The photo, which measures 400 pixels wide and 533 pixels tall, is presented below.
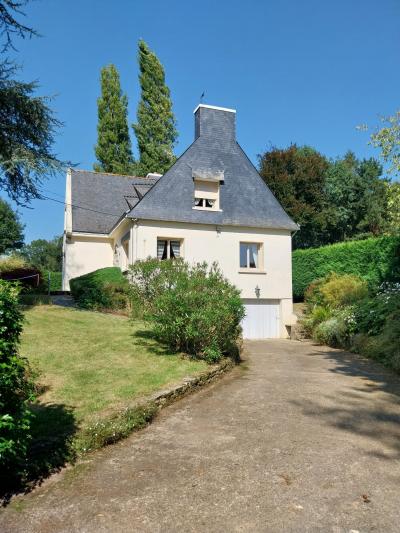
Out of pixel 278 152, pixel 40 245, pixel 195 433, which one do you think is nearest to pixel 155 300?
pixel 195 433

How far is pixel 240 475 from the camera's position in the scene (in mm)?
4246

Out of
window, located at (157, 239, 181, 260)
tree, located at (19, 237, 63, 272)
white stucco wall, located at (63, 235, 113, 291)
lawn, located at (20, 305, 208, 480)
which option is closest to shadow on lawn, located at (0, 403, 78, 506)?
lawn, located at (20, 305, 208, 480)

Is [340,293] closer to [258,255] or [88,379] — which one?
[258,255]

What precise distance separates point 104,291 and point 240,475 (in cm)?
1220

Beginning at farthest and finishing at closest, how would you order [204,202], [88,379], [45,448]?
[204,202] → [88,379] → [45,448]

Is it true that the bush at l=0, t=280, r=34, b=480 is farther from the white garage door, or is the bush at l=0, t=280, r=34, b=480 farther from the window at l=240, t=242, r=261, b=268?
the window at l=240, t=242, r=261, b=268

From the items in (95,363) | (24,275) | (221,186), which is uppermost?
(221,186)

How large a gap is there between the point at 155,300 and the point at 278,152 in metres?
25.1

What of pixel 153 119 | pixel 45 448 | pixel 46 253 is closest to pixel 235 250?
pixel 45 448

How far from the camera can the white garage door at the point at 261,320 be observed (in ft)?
60.8

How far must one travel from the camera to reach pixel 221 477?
4227 mm

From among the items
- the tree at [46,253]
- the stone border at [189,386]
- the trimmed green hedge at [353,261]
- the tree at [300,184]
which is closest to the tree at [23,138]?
the stone border at [189,386]

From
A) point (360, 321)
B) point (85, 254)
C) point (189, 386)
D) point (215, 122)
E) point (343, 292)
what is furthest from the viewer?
point (85, 254)

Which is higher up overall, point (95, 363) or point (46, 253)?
point (46, 253)
